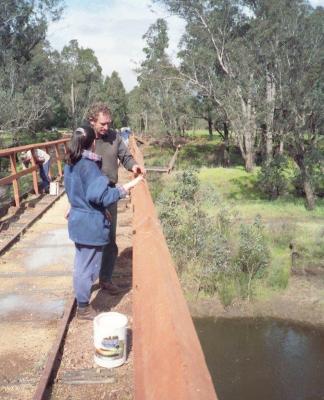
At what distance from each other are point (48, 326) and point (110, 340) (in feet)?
3.43

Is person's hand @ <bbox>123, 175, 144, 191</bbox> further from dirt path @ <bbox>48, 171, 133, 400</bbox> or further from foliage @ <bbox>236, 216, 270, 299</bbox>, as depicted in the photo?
foliage @ <bbox>236, 216, 270, 299</bbox>

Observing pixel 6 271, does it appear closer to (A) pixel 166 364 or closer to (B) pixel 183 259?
(A) pixel 166 364

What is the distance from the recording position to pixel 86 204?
11.7 ft

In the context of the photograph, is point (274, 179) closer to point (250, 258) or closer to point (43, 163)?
point (250, 258)

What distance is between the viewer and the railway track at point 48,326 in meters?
2.98

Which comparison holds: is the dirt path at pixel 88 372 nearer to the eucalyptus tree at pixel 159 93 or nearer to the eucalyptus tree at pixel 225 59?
the eucalyptus tree at pixel 225 59

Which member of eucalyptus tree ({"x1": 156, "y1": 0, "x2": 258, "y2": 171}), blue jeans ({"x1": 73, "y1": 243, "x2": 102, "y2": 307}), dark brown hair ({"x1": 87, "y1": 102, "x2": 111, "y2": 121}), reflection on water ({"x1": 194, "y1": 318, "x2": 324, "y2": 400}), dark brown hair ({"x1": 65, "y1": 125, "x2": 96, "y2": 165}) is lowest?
reflection on water ({"x1": 194, "y1": 318, "x2": 324, "y2": 400})

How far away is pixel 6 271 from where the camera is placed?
17.6ft

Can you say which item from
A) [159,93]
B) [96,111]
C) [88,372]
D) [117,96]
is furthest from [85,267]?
[117,96]

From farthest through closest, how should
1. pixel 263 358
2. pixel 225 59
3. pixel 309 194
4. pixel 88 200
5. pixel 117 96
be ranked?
pixel 117 96
pixel 225 59
pixel 309 194
pixel 263 358
pixel 88 200

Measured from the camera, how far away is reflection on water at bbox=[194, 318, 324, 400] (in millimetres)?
10828

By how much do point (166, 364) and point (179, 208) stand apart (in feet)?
46.4

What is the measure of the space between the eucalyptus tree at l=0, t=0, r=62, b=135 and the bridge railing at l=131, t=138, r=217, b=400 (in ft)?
89.1

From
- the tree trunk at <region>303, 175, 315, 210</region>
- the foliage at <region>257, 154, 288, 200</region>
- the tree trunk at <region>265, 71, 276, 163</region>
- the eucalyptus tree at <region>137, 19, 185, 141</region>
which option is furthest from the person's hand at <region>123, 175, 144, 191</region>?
the eucalyptus tree at <region>137, 19, 185, 141</region>
